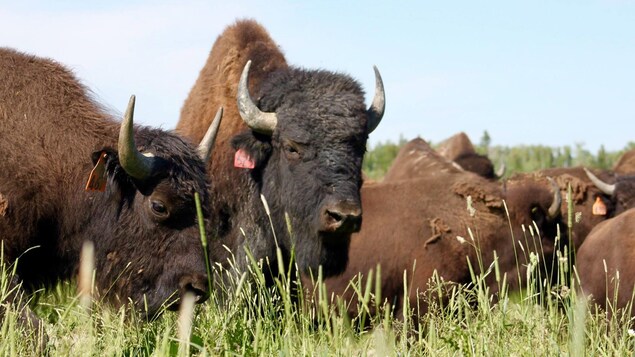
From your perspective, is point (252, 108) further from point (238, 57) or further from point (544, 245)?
point (544, 245)

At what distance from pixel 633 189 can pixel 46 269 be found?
8088 mm

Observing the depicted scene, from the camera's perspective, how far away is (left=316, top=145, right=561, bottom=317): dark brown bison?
29.0ft

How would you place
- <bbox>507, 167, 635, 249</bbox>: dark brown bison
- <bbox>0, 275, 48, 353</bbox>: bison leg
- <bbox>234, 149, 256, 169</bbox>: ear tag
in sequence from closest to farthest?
<bbox>0, 275, 48, 353</bbox>: bison leg, <bbox>234, 149, 256, 169</bbox>: ear tag, <bbox>507, 167, 635, 249</bbox>: dark brown bison

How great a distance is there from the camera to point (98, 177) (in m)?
5.62

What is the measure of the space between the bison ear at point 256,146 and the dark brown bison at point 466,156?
6.81 m

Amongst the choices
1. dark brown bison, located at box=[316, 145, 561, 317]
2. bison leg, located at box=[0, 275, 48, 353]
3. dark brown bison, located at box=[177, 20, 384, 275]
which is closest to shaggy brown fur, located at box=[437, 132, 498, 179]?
dark brown bison, located at box=[316, 145, 561, 317]

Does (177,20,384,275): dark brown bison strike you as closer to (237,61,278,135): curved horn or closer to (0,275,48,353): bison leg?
(237,61,278,135): curved horn

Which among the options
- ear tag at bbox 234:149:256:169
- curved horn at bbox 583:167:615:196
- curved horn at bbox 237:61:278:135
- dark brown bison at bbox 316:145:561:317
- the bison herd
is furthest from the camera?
curved horn at bbox 583:167:615:196

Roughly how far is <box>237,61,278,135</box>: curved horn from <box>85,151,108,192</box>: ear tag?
2.01 metres

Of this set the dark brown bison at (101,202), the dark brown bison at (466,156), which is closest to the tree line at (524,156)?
the dark brown bison at (466,156)

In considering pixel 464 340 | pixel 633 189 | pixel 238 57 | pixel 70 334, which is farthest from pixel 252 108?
pixel 633 189

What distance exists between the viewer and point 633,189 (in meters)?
11.8

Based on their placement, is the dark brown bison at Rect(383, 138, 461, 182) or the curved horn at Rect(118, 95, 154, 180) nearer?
the curved horn at Rect(118, 95, 154, 180)

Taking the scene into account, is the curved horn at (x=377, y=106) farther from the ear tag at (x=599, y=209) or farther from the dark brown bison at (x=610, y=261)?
the ear tag at (x=599, y=209)
